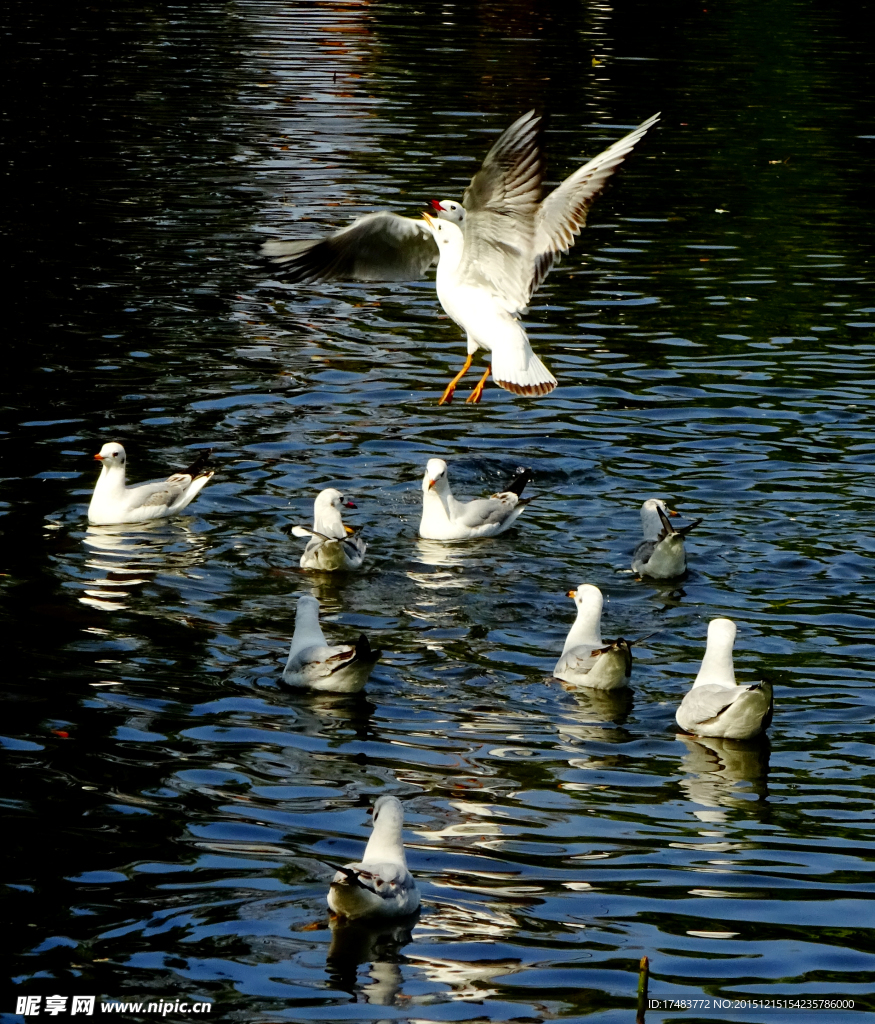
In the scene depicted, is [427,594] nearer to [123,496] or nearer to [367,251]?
[123,496]

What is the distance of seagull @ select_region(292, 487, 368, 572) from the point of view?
11.8m

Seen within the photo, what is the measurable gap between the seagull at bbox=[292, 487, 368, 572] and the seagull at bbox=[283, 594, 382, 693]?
175 centimetres

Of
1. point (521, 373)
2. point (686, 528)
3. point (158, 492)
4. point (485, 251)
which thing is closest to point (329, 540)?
point (158, 492)

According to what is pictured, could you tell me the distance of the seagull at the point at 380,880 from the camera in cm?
677

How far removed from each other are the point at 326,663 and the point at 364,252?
230 inches

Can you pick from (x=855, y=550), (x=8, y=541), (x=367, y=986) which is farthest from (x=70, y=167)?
(x=367, y=986)

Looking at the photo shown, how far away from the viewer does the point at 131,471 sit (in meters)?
14.1

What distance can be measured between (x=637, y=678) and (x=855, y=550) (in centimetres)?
282

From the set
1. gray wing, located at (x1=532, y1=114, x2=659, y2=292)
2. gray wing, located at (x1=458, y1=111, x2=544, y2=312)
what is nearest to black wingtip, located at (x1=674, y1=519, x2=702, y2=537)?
gray wing, located at (x1=458, y1=111, x2=544, y2=312)

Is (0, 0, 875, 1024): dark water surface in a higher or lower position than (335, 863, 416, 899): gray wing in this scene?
higher

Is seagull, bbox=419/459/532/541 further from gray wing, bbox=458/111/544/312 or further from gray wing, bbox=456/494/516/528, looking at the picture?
gray wing, bbox=458/111/544/312

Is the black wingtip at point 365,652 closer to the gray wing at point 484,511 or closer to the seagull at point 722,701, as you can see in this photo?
the seagull at point 722,701

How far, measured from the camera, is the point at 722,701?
9211mm

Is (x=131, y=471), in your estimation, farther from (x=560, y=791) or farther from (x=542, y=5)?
(x=542, y=5)
